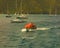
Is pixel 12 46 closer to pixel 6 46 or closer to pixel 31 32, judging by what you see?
pixel 6 46

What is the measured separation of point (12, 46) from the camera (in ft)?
178

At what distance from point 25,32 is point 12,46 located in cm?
2707

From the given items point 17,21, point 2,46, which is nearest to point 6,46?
point 2,46

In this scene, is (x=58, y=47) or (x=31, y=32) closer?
(x=58, y=47)

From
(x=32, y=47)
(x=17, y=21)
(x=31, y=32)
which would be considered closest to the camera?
(x=32, y=47)

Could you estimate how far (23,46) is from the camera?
2162 inches

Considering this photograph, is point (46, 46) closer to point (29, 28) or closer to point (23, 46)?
point (23, 46)

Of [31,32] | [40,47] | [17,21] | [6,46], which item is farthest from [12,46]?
[17,21]

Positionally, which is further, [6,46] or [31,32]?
[31,32]

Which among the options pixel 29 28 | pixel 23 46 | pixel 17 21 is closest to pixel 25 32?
pixel 29 28

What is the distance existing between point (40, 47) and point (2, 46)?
618 cm

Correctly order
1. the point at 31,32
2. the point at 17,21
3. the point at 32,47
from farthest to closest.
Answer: the point at 17,21
the point at 31,32
the point at 32,47

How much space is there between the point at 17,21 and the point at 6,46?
248 feet

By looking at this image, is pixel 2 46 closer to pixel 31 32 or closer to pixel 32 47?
pixel 32 47
